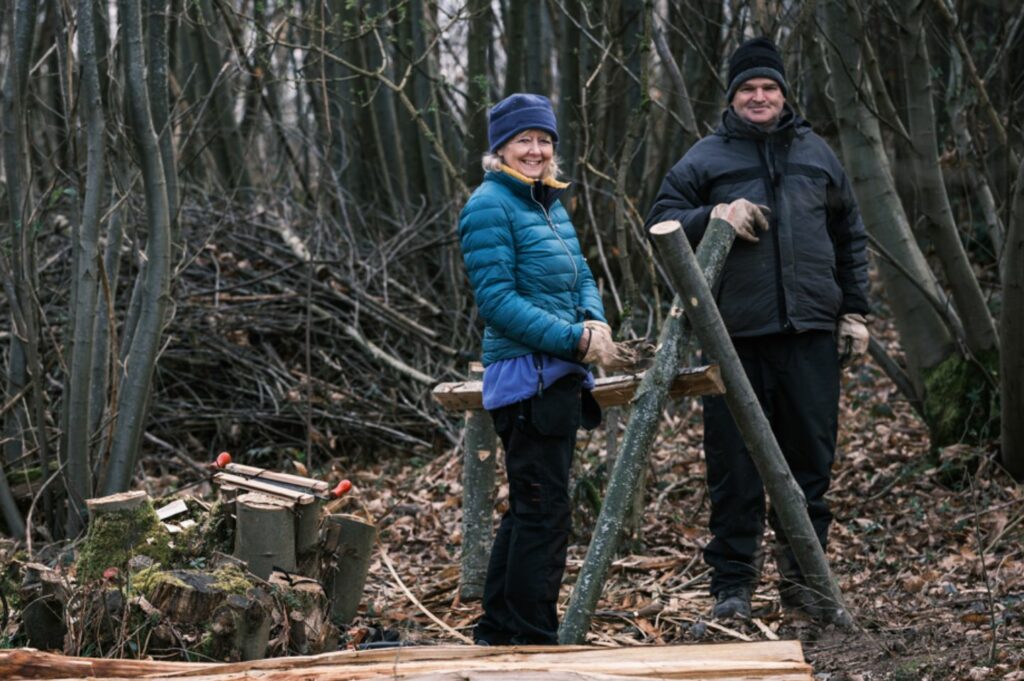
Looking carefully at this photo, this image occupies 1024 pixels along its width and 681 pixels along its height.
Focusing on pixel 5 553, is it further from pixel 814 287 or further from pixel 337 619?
pixel 814 287

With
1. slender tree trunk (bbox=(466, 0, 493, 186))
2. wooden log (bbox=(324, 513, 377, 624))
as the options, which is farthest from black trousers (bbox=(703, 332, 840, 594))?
slender tree trunk (bbox=(466, 0, 493, 186))

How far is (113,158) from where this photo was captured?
5.98 meters

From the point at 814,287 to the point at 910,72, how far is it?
229 centimetres

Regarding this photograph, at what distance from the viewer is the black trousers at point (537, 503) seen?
417 centimetres

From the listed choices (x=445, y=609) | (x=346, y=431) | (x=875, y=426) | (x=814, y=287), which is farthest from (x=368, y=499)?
(x=814, y=287)

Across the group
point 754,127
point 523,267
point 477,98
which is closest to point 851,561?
point 754,127

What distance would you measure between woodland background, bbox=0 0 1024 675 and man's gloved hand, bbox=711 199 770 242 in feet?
4.04

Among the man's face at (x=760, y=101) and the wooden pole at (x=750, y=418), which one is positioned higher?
the man's face at (x=760, y=101)

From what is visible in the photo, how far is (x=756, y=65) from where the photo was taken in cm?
466

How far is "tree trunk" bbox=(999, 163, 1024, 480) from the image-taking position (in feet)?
18.0

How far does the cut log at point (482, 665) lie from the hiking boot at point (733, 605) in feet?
4.35

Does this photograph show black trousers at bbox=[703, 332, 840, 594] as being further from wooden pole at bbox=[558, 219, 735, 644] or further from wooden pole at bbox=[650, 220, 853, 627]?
wooden pole at bbox=[558, 219, 735, 644]

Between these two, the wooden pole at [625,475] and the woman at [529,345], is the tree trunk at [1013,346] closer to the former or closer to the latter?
the wooden pole at [625,475]

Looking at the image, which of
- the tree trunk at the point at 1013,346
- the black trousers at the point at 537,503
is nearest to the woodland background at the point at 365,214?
the tree trunk at the point at 1013,346
